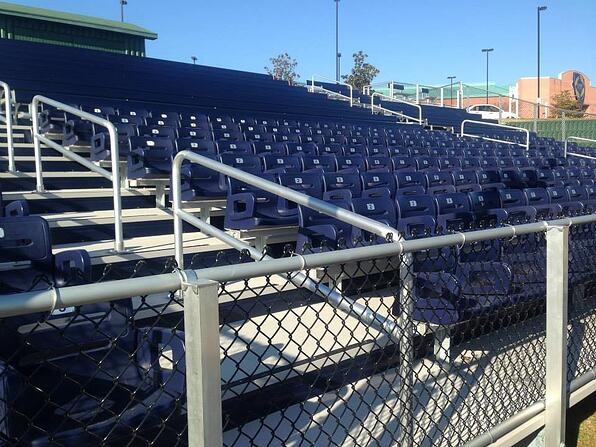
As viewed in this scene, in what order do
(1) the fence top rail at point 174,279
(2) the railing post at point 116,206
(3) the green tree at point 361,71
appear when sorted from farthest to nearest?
(3) the green tree at point 361,71 < (2) the railing post at point 116,206 < (1) the fence top rail at point 174,279

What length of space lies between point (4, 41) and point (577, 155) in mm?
12940

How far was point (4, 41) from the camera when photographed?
12.2 metres

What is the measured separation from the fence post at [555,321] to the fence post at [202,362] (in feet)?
5.26

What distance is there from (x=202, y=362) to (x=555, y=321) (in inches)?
66.0

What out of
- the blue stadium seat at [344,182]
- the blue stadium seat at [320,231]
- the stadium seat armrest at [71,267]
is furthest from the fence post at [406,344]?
the blue stadium seat at [344,182]

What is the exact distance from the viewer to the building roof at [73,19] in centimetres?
1700

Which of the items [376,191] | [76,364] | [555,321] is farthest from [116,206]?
[555,321]

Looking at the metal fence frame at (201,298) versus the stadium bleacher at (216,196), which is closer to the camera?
the metal fence frame at (201,298)

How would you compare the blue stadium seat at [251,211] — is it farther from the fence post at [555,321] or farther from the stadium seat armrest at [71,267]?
the fence post at [555,321]

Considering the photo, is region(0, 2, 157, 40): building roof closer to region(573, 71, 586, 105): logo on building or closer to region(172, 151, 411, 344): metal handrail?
region(172, 151, 411, 344): metal handrail

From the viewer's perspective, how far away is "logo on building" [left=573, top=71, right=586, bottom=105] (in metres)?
46.4

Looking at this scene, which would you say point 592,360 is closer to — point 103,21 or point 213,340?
point 213,340

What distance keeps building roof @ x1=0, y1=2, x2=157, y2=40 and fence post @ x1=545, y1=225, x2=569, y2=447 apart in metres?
18.0

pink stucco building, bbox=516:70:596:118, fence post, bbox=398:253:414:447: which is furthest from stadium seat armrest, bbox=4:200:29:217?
pink stucco building, bbox=516:70:596:118
